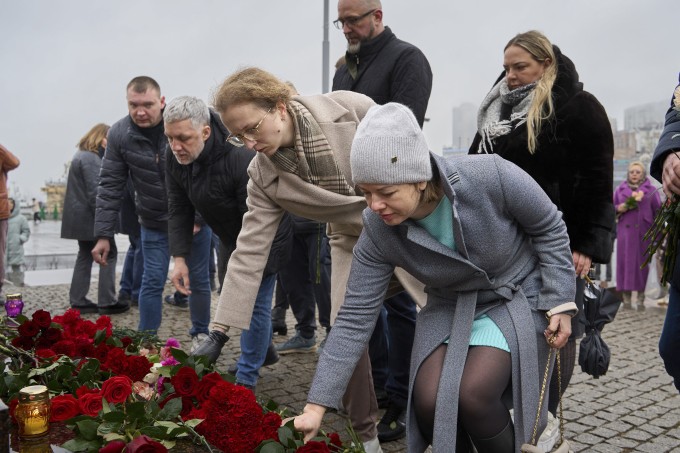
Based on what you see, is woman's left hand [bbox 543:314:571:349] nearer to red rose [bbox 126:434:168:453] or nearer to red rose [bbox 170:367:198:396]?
red rose [bbox 170:367:198:396]

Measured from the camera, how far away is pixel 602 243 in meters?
3.27

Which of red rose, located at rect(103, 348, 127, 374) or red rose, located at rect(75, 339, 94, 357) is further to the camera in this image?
red rose, located at rect(75, 339, 94, 357)

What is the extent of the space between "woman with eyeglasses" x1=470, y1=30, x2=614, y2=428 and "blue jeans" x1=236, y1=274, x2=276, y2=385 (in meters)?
1.73

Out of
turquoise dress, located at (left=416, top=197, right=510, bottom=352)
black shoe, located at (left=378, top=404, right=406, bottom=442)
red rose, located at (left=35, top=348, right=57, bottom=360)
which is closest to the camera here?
turquoise dress, located at (left=416, top=197, right=510, bottom=352)

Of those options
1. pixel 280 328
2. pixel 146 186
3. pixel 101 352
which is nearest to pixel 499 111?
pixel 101 352

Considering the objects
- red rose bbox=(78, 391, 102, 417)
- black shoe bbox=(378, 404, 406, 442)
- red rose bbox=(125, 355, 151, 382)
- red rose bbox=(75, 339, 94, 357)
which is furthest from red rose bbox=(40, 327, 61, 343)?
black shoe bbox=(378, 404, 406, 442)

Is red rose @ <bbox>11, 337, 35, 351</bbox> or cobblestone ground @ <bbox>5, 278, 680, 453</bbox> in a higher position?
red rose @ <bbox>11, 337, 35, 351</bbox>

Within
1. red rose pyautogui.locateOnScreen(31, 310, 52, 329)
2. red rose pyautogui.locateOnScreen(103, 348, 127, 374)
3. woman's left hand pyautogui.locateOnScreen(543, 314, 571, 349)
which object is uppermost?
woman's left hand pyautogui.locateOnScreen(543, 314, 571, 349)

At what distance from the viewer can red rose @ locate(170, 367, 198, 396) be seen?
243cm

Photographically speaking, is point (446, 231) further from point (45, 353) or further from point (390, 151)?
point (45, 353)

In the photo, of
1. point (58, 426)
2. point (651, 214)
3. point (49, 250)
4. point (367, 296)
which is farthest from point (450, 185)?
point (49, 250)

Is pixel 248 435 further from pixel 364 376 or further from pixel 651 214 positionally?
pixel 651 214

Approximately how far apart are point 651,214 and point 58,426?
8492 mm

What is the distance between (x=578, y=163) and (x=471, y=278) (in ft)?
3.72
